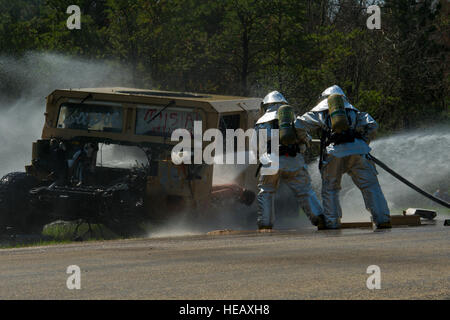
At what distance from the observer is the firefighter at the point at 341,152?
1097cm

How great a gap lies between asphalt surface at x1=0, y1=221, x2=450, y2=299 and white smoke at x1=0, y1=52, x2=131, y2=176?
10.6 metres

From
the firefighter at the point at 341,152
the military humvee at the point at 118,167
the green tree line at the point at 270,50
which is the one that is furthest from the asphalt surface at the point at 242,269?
the green tree line at the point at 270,50

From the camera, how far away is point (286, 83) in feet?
89.4

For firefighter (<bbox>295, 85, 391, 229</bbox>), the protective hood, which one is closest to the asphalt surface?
firefighter (<bbox>295, 85, 391, 229</bbox>)

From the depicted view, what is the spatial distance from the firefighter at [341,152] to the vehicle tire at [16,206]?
13.9ft

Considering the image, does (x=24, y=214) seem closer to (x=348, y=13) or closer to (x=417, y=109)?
(x=417, y=109)

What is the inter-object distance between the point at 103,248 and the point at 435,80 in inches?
930

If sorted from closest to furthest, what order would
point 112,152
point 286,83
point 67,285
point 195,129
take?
point 67,285 < point 195,129 < point 112,152 < point 286,83

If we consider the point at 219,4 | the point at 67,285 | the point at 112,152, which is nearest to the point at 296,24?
the point at 219,4

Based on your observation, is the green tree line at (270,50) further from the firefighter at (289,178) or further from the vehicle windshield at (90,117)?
the firefighter at (289,178)

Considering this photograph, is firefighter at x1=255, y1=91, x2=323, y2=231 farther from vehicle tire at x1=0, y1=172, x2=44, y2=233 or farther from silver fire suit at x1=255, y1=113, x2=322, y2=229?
vehicle tire at x1=0, y1=172, x2=44, y2=233

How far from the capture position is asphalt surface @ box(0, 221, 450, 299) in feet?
18.0

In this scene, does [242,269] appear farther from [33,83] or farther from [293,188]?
[33,83]

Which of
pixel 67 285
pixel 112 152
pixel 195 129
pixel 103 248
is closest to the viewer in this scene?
pixel 67 285
